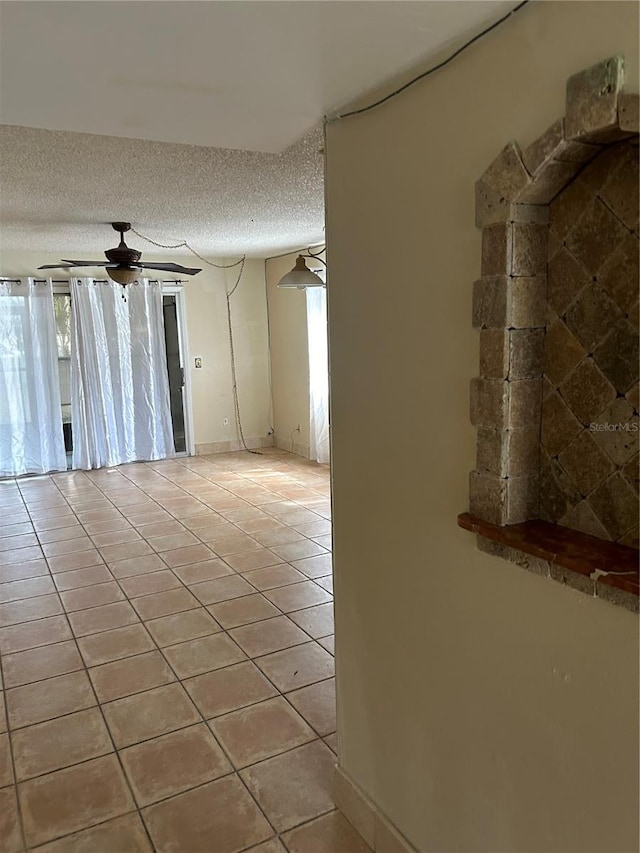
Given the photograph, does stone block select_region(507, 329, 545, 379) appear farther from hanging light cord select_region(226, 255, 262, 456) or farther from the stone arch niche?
hanging light cord select_region(226, 255, 262, 456)

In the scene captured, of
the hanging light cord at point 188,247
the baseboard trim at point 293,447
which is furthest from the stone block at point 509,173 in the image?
the baseboard trim at point 293,447

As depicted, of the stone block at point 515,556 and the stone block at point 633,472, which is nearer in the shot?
the stone block at point 633,472

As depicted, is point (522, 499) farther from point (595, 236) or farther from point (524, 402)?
point (595, 236)

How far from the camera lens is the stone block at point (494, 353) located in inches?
49.1

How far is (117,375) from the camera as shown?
267 inches

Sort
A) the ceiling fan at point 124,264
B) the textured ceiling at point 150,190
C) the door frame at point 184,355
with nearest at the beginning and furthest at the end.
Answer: the textured ceiling at point 150,190
the ceiling fan at point 124,264
the door frame at point 184,355

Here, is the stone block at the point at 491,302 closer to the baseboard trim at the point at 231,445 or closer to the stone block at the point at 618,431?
the stone block at the point at 618,431

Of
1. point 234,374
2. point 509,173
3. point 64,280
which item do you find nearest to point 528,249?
point 509,173

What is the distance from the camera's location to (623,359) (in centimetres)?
110

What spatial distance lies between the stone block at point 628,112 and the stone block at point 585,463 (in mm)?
516

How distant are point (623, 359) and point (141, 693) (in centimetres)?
239

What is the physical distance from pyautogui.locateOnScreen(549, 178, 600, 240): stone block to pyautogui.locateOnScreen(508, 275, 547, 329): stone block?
95mm

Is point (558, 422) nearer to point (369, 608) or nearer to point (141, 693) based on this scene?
point (369, 608)

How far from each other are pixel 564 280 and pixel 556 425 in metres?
0.28
